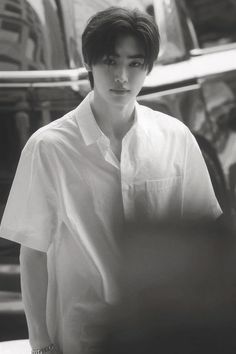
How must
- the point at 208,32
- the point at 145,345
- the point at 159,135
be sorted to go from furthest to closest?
the point at 208,32, the point at 159,135, the point at 145,345

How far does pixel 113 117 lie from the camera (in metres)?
1.25

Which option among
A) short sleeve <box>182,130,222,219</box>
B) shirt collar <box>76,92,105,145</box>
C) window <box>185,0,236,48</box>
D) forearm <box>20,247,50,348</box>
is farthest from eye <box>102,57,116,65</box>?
window <box>185,0,236,48</box>

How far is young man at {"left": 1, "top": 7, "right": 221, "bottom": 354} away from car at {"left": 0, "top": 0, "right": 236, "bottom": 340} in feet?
1.48

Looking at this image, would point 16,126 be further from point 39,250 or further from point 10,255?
point 39,250

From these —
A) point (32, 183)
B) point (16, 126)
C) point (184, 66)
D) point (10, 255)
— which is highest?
point (184, 66)

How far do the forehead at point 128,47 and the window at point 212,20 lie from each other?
68 centimetres

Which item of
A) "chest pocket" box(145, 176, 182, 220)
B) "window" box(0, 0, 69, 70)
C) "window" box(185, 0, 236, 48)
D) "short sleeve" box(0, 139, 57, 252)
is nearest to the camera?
"short sleeve" box(0, 139, 57, 252)

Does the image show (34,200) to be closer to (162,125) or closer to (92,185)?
(92,185)

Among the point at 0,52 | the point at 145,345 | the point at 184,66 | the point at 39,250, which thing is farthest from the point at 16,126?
the point at 145,345

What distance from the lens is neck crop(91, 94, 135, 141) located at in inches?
48.3

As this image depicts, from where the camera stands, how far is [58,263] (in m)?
1.19

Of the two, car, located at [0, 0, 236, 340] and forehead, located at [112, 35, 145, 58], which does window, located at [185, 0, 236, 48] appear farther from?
forehead, located at [112, 35, 145, 58]

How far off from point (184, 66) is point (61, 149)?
0.73 metres

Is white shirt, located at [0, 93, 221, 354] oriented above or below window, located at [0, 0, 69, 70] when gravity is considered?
below
